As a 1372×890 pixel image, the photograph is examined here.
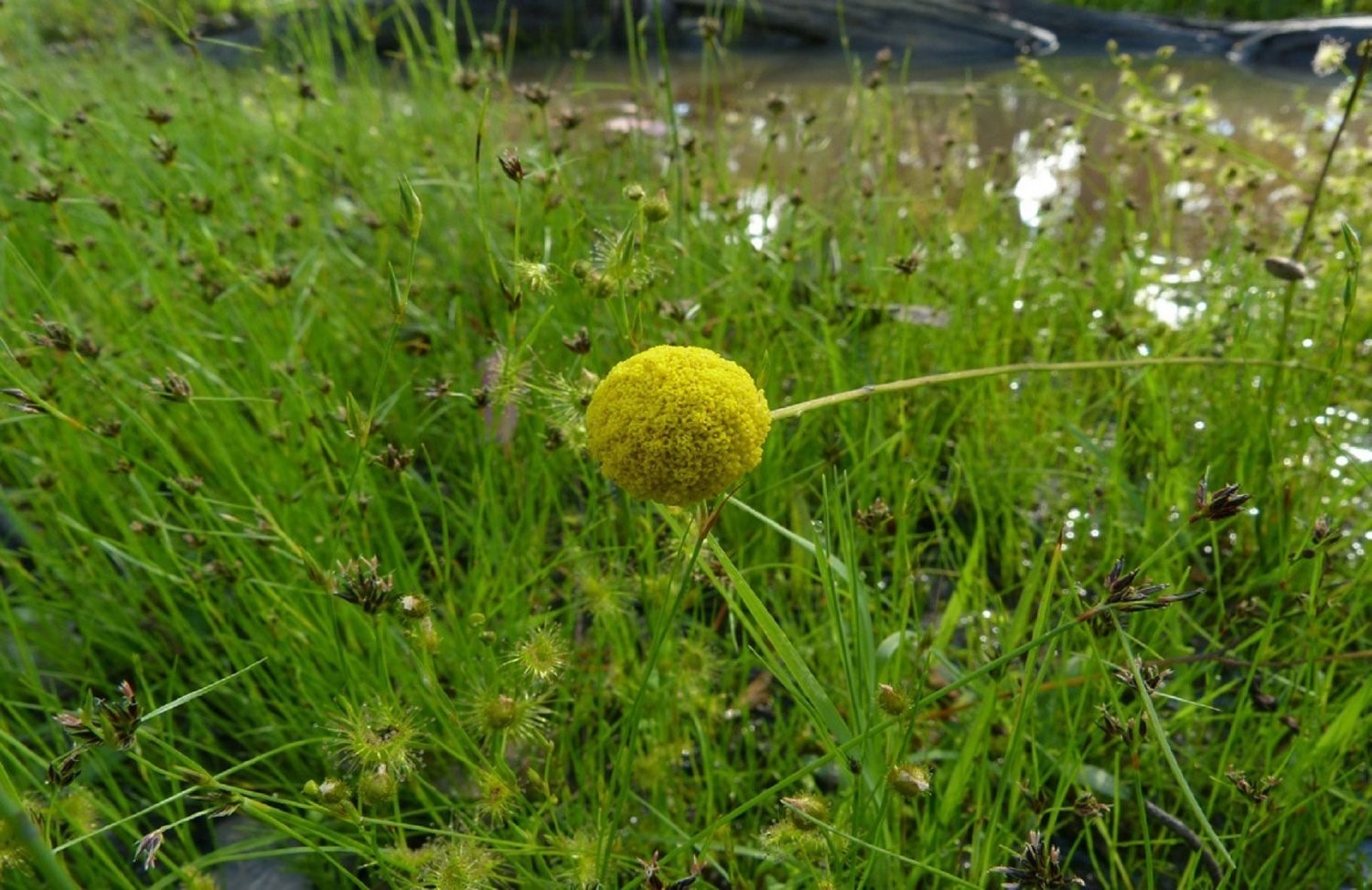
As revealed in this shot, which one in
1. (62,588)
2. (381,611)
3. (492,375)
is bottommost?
(62,588)

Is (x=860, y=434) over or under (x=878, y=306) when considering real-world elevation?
under

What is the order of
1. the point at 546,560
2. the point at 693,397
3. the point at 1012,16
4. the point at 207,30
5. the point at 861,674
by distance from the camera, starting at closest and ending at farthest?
the point at 693,397 → the point at 861,674 → the point at 546,560 → the point at 1012,16 → the point at 207,30

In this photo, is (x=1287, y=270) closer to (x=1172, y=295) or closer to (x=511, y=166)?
(x=511, y=166)

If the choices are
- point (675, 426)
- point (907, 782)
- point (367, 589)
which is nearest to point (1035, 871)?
point (907, 782)

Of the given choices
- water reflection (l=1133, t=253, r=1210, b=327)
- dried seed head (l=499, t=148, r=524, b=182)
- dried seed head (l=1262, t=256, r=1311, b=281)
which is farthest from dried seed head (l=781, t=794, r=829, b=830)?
water reflection (l=1133, t=253, r=1210, b=327)

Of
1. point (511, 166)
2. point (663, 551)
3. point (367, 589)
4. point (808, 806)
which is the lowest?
point (663, 551)

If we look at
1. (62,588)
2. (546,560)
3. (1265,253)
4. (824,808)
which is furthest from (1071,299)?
(62,588)

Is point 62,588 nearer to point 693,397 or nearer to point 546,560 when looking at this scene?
point 546,560
